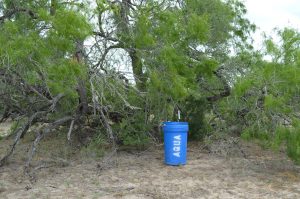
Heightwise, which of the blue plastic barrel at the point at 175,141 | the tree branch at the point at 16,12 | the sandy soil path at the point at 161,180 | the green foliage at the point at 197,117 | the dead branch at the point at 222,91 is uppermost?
the tree branch at the point at 16,12

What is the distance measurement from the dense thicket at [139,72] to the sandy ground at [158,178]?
1.65ft

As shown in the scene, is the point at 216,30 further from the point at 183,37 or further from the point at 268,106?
the point at 268,106

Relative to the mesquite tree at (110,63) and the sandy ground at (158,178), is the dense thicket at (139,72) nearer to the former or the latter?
the mesquite tree at (110,63)

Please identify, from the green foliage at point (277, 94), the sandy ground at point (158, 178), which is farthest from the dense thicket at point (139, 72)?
the sandy ground at point (158, 178)

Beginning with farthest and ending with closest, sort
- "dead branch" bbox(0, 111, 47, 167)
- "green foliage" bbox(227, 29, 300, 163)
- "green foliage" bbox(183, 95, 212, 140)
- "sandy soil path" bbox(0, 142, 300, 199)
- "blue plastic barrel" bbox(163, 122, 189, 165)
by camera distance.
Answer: "green foliage" bbox(183, 95, 212, 140) < "dead branch" bbox(0, 111, 47, 167) < "blue plastic barrel" bbox(163, 122, 189, 165) < "green foliage" bbox(227, 29, 300, 163) < "sandy soil path" bbox(0, 142, 300, 199)

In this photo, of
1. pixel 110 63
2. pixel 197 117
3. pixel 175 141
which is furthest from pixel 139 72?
pixel 197 117

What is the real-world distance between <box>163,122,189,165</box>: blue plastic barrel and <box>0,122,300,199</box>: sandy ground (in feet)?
0.53

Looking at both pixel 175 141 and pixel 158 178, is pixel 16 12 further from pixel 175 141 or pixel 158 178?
pixel 158 178

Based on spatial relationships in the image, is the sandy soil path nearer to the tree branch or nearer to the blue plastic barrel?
the blue plastic barrel

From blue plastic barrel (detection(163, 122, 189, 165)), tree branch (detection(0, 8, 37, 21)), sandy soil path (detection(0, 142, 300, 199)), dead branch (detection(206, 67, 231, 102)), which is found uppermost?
tree branch (detection(0, 8, 37, 21))

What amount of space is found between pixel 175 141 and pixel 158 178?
1006 millimetres

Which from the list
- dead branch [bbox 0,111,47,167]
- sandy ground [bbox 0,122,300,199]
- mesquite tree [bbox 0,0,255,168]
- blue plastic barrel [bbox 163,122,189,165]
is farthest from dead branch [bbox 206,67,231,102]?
dead branch [bbox 0,111,47,167]

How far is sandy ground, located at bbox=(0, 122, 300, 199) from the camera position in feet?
19.7

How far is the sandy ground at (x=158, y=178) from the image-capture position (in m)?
6.02
